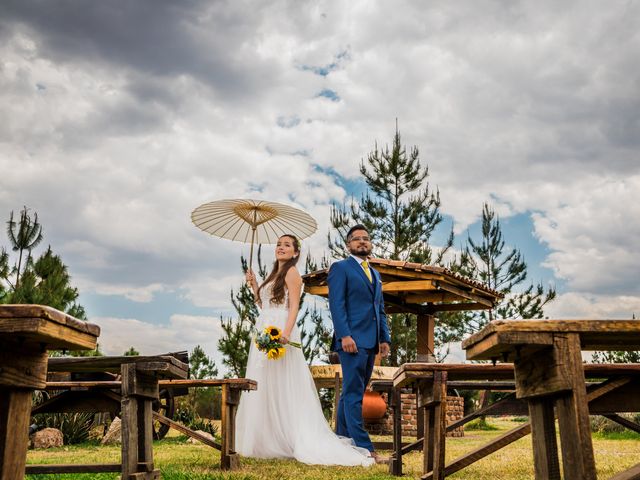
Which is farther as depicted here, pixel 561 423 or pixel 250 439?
pixel 250 439

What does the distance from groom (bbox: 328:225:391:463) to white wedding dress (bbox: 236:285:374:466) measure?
0.54 m

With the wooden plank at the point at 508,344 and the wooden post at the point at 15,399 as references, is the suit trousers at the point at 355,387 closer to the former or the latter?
the wooden plank at the point at 508,344

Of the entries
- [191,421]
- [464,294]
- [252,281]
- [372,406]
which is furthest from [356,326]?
[191,421]

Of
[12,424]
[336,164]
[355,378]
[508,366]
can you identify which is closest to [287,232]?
[355,378]

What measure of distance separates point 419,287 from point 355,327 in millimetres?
5353

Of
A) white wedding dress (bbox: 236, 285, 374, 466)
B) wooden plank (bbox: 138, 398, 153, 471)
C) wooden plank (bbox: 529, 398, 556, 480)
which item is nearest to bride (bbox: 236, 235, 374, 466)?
white wedding dress (bbox: 236, 285, 374, 466)

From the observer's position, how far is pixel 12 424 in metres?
2.19

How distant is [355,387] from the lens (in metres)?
5.34

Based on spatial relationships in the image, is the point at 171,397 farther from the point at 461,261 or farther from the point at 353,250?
the point at 461,261

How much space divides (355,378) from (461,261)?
16.3 metres

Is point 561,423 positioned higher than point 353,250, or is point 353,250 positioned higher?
point 353,250

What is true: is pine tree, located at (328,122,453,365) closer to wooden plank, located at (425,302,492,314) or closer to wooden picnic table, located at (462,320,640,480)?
wooden plank, located at (425,302,492,314)

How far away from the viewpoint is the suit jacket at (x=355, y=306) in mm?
5410

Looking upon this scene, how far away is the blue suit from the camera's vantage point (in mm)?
5355
